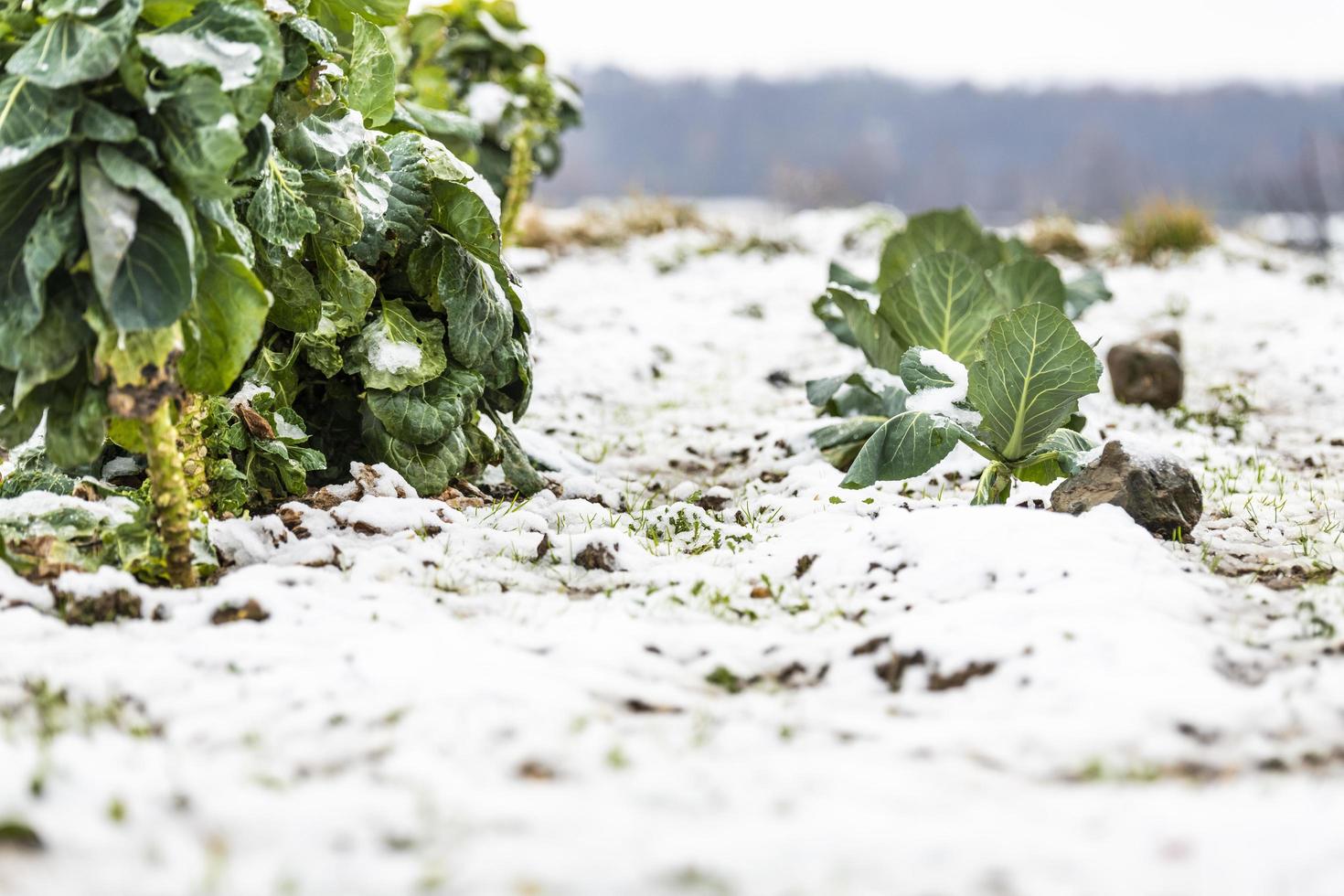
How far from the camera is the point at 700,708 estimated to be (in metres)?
Answer: 1.87

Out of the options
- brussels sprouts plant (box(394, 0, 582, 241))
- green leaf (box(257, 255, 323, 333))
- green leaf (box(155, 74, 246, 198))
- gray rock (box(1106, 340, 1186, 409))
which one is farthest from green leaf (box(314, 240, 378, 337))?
gray rock (box(1106, 340, 1186, 409))

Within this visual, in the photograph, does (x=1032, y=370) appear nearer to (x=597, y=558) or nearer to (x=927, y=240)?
(x=597, y=558)

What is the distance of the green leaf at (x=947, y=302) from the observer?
140 inches

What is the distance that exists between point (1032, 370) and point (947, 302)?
0.78 metres

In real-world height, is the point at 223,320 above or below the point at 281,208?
below

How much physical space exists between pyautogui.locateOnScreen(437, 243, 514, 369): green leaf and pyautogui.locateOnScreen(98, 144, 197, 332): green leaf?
1.06 meters

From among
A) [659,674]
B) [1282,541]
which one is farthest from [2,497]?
[1282,541]

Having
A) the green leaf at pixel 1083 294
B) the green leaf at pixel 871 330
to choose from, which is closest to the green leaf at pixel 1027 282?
the green leaf at pixel 1083 294

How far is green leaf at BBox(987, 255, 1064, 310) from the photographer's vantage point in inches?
160

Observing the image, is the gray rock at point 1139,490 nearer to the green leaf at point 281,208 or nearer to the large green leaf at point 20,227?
the green leaf at point 281,208

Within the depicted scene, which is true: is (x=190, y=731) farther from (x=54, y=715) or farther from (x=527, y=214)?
(x=527, y=214)

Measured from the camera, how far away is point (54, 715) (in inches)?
67.2

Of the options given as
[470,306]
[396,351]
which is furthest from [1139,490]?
[396,351]

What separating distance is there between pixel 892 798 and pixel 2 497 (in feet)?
7.74
